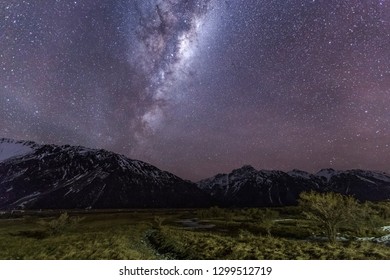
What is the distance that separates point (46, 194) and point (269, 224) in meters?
20.3

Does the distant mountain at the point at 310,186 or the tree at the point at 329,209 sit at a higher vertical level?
the distant mountain at the point at 310,186

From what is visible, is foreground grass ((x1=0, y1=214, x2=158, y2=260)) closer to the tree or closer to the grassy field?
the grassy field

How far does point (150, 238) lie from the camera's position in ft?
70.1

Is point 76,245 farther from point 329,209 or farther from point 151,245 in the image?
point 329,209

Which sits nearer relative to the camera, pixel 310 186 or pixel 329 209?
pixel 329 209

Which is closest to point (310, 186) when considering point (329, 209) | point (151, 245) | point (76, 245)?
point (329, 209)

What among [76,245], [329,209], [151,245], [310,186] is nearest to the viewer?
[76,245]

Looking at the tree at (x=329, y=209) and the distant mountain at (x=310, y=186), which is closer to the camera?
the tree at (x=329, y=209)

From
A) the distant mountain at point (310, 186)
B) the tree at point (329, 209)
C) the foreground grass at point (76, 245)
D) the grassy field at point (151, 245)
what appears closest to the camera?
the grassy field at point (151, 245)

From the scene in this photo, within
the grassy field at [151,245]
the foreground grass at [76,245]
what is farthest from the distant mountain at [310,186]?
the foreground grass at [76,245]

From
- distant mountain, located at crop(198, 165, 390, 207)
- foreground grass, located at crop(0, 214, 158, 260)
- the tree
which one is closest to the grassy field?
foreground grass, located at crop(0, 214, 158, 260)

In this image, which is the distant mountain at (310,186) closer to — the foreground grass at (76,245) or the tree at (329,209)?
the tree at (329,209)

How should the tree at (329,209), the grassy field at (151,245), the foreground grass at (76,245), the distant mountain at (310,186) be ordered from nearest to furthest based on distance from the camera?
1. the grassy field at (151,245)
2. the foreground grass at (76,245)
3. the tree at (329,209)
4. the distant mountain at (310,186)
